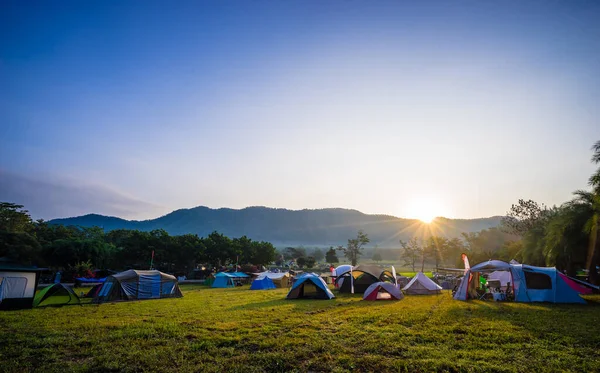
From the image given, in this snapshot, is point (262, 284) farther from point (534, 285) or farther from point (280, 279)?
point (534, 285)

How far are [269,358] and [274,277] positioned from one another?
105 ft

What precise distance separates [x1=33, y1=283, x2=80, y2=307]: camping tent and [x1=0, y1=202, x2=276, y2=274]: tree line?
28.6m

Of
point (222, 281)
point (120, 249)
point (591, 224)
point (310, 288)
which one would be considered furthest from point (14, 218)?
point (591, 224)

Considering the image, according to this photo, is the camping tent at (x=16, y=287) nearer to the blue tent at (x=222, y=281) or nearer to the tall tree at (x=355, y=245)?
the blue tent at (x=222, y=281)

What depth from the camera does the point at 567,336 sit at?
11.0 m

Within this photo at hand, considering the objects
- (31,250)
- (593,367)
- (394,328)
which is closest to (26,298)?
(394,328)

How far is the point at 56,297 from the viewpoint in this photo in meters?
21.8

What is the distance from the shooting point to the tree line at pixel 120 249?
5009 cm

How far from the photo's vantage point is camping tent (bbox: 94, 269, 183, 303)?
24.1m

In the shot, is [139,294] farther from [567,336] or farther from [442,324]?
[567,336]

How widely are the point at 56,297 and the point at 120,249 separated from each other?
42.8 meters

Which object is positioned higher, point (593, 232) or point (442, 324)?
point (593, 232)

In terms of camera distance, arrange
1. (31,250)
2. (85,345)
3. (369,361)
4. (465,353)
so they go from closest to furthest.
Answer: (369,361)
(465,353)
(85,345)
(31,250)

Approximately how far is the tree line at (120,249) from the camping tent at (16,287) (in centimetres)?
2938
